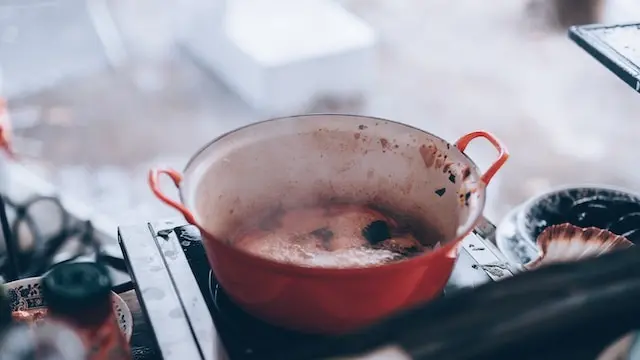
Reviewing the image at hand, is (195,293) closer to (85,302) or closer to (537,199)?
(85,302)

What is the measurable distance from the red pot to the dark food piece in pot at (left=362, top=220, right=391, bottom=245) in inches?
1.9

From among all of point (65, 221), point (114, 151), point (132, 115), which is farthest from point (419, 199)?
point (132, 115)

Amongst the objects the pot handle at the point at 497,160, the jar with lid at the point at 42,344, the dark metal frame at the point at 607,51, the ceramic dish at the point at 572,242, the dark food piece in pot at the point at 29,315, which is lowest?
the dark food piece in pot at the point at 29,315

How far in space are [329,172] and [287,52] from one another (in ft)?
5.70

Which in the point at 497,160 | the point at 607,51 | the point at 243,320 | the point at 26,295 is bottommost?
the point at 26,295

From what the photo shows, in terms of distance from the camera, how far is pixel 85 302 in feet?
2.15

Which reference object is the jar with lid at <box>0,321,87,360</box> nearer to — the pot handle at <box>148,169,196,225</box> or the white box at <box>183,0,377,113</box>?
the pot handle at <box>148,169,196,225</box>

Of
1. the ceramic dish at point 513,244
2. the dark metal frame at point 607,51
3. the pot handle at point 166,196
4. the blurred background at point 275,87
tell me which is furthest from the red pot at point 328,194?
the blurred background at point 275,87

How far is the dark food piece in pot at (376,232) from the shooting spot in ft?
2.85

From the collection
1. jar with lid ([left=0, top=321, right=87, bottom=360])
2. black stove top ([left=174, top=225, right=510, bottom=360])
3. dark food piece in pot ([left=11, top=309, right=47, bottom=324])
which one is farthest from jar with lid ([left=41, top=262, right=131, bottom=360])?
dark food piece in pot ([left=11, top=309, right=47, bottom=324])

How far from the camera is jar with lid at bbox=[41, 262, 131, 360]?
65cm

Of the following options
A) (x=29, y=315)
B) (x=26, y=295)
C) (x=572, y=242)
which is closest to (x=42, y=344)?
(x=29, y=315)

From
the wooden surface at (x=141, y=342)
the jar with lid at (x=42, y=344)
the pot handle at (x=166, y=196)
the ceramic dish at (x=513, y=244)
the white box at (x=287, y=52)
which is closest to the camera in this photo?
the jar with lid at (x=42, y=344)

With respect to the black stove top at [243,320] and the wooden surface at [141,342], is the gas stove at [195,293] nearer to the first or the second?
the black stove top at [243,320]
